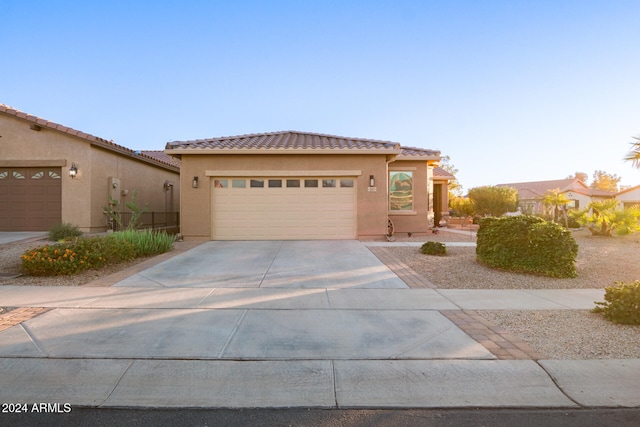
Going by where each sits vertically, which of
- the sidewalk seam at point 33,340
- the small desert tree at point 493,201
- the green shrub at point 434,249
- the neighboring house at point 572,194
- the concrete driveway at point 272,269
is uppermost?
the neighboring house at point 572,194

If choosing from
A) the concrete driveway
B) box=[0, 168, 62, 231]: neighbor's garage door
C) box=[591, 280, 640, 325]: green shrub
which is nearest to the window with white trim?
the concrete driveway

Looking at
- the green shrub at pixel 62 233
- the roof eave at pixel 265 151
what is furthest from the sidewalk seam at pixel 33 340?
the roof eave at pixel 265 151

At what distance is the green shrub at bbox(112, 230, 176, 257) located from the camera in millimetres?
10102

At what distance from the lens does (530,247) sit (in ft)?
26.4

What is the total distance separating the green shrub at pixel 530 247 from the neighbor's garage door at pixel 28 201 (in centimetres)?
1542

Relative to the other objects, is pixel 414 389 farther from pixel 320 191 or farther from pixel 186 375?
pixel 320 191

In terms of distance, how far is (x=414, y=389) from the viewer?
11.0ft

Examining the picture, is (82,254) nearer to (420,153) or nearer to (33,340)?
(33,340)

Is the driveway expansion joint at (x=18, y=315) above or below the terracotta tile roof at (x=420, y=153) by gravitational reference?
below

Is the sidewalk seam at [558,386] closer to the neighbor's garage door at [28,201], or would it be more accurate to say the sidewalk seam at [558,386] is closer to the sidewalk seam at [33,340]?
the sidewalk seam at [33,340]

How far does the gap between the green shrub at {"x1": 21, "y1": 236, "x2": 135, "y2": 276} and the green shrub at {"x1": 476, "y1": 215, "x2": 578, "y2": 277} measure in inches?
372

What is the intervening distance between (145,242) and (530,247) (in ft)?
33.8

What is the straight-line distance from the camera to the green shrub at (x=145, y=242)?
10102 millimetres

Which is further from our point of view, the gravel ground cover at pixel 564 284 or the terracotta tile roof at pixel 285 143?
the terracotta tile roof at pixel 285 143
